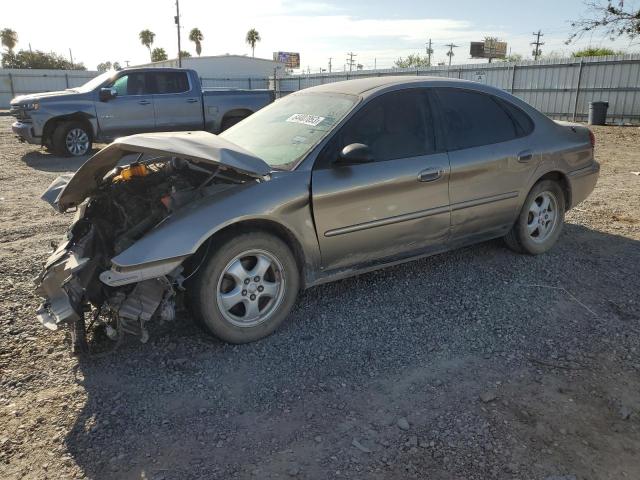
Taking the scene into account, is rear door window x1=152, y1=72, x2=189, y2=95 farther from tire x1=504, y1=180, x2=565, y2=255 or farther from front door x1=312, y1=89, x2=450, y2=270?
tire x1=504, y1=180, x2=565, y2=255

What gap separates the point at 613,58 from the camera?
20000mm

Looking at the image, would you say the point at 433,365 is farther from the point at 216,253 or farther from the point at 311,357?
the point at 216,253

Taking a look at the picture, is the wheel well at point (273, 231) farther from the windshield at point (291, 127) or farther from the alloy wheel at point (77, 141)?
the alloy wheel at point (77, 141)

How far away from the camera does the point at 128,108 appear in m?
11.6

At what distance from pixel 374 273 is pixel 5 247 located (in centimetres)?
370

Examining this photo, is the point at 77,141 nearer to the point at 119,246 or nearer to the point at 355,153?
the point at 119,246

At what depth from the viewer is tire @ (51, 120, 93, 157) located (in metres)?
11.4

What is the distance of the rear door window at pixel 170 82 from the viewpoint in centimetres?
1202

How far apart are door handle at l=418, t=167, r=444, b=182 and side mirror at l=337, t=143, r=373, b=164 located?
0.63 m

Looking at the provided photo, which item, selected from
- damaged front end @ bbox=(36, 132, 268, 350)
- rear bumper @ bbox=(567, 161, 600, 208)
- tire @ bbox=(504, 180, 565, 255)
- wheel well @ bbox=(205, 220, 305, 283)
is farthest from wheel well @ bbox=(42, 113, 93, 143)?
rear bumper @ bbox=(567, 161, 600, 208)

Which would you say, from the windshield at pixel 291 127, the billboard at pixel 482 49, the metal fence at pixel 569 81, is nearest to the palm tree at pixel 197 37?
the billboard at pixel 482 49

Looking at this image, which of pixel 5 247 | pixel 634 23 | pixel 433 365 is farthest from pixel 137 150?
pixel 634 23

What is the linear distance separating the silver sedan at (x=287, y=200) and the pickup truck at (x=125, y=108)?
809 cm

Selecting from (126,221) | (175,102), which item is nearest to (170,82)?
(175,102)
